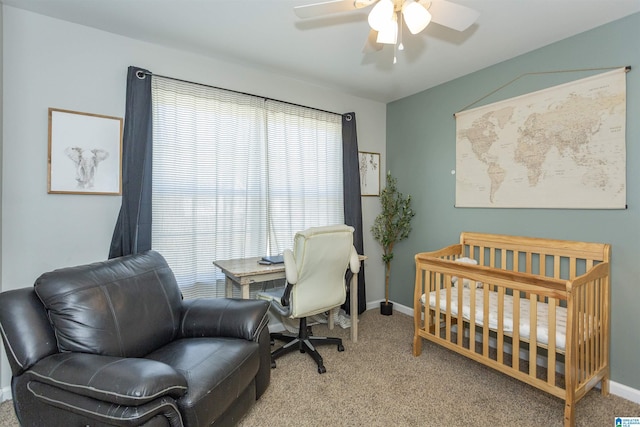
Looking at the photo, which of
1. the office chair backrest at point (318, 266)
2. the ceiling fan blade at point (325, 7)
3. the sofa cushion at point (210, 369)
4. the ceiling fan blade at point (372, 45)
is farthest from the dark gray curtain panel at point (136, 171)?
the ceiling fan blade at point (372, 45)

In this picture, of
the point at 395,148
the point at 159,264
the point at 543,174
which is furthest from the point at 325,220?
the point at 543,174

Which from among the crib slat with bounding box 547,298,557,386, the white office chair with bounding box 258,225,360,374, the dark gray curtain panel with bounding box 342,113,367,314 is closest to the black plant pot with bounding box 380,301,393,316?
the dark gray curtain panel with bounding box 342,113,367,314

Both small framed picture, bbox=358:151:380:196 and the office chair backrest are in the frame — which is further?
small framed picture, bbox=358:151:380:196

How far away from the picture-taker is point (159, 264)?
6.64ft

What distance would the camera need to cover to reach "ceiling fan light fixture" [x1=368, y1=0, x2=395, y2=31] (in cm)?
144

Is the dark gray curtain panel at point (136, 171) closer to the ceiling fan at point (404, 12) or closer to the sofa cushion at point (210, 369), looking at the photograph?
the sofa cushion at point (210, 369)

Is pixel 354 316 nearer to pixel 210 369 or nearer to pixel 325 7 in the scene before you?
pixel 210 369

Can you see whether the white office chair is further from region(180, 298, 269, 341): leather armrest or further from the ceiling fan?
the ceiling fan

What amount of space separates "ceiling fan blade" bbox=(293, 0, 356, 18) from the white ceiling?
39cm

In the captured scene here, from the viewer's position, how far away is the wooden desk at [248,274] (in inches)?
89.6

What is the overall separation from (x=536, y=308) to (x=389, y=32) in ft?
5.81

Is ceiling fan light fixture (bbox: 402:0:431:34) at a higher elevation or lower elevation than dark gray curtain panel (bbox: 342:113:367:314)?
higher

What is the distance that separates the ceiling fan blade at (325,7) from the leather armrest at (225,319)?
1671 millimetres

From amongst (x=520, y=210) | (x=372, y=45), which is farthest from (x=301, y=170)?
(x=520, y=210)
